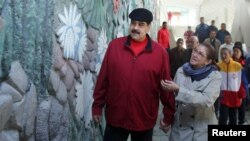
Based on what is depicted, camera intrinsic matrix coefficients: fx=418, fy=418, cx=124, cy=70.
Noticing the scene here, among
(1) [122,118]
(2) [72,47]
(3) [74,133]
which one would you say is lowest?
(3) [74,133]

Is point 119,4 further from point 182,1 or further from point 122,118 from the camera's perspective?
point 182,1

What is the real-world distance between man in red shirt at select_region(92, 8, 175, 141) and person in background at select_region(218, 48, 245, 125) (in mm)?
3716

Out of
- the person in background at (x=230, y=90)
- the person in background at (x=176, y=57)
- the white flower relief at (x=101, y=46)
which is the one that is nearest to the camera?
the white flower relief at (x=101, y=46)

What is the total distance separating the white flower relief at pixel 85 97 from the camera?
185 inches

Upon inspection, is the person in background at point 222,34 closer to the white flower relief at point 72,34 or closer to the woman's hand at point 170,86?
the white flower relief at point 72,34

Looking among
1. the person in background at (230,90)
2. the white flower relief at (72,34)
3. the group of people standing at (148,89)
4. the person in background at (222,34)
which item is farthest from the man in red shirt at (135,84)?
the person in background at (222,34)

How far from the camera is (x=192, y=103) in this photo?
3.64 meters

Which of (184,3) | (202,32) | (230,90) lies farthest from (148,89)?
(184,3)

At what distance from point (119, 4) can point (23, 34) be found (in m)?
4.03

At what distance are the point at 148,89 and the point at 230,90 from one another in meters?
3.99

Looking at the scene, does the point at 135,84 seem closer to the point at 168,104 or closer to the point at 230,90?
the point at 168,104

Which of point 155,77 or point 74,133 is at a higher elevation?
point 155,77

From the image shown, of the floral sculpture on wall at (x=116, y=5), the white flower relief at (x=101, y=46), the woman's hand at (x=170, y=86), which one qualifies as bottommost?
the woman's hand at (x=170, y=86)

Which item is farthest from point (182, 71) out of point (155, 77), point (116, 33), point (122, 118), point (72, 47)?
point (116, 33)
